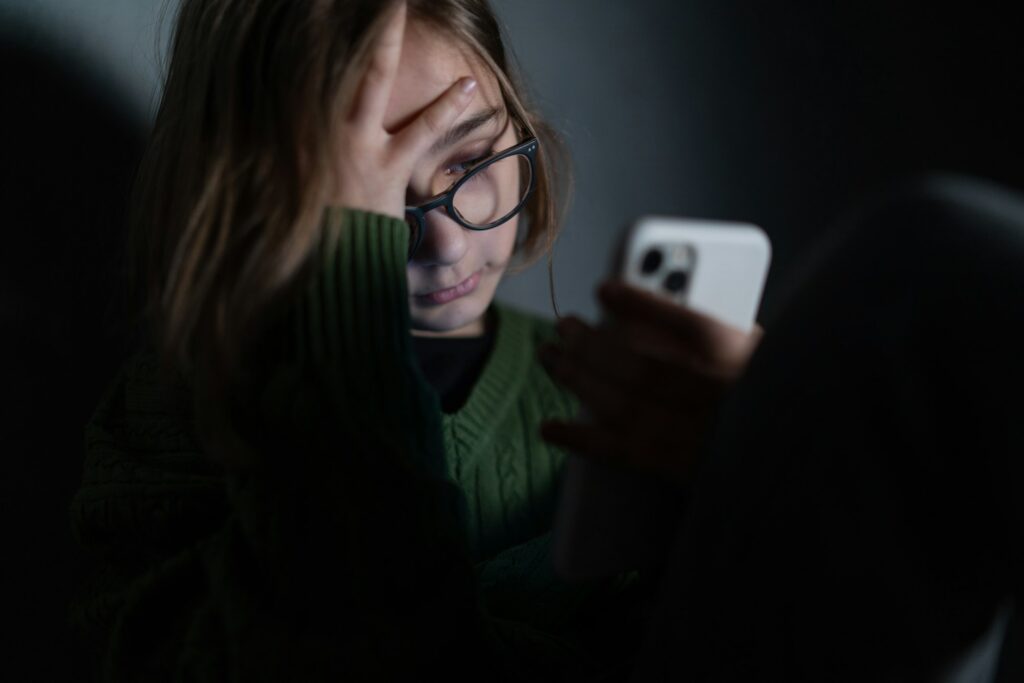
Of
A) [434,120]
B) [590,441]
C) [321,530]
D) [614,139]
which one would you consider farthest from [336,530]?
[614,139]

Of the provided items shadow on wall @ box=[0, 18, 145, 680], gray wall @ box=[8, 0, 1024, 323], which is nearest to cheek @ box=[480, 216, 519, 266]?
gray wall @ box=[8, 0, 1024, 323]

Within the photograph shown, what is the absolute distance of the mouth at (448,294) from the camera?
0.80 m

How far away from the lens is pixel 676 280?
1.85 ft

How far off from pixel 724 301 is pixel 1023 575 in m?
0.25

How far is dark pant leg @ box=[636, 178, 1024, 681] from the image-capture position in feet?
1.40

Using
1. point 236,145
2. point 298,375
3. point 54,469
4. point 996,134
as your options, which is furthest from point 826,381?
point 996,134

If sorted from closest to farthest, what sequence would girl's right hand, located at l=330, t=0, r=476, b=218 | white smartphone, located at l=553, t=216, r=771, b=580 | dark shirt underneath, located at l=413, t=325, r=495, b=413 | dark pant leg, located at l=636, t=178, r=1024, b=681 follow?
1. dark pant leg, located at l=636, t=178, r=1024, b=681
2. white smartphone, located at l=553, t=216, r=771, b=580
3. girl's right hand, located at l=330, t=0, r=476, b=218
4. dark shirt underneath, located at l=413, t=325, r=495, b=413

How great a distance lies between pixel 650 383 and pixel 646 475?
0.22ft

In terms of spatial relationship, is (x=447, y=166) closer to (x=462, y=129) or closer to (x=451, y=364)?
(x=462, y=129)

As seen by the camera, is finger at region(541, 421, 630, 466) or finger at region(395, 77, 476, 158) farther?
finger at region(395, 77, 476, 158)

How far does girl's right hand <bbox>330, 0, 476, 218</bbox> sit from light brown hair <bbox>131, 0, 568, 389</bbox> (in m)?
0.01

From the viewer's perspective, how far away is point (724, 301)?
60cm

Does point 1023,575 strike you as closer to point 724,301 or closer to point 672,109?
point 724,301

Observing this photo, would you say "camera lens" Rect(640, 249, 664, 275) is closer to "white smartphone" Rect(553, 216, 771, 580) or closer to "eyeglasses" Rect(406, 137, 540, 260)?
"white smartphone" Rect(553, 216, 771, 580)
